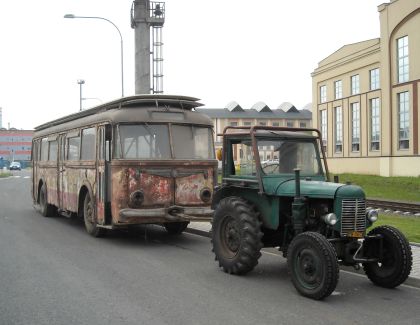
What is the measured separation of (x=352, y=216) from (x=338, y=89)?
47033 mm

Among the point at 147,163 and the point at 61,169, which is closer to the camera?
the point at 147,163

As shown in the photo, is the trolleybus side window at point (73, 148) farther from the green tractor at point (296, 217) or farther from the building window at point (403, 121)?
the building window at point (403, 121)

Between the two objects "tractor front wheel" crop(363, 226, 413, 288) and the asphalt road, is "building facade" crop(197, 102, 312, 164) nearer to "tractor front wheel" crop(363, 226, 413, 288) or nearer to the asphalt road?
the asphalt road

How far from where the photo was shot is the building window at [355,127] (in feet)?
156

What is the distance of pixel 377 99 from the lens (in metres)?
44.8

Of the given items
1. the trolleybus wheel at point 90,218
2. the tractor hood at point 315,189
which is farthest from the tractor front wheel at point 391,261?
the trolleybus wheel at point 90,218

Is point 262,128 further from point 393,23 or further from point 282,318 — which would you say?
point 393,23

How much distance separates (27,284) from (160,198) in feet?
13.3

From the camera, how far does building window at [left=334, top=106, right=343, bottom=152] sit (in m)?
50.7

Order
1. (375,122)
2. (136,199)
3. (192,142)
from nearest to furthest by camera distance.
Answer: (136,199) < (192,142) < (375,122)

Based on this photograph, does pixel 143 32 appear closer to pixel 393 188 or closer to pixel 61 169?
pixel 61 169

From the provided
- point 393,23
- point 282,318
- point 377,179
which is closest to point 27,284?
point 282,318

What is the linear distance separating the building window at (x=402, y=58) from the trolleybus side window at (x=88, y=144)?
31.3 metres

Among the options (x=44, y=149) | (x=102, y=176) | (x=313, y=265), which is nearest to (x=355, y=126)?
(x=44, y=149)
